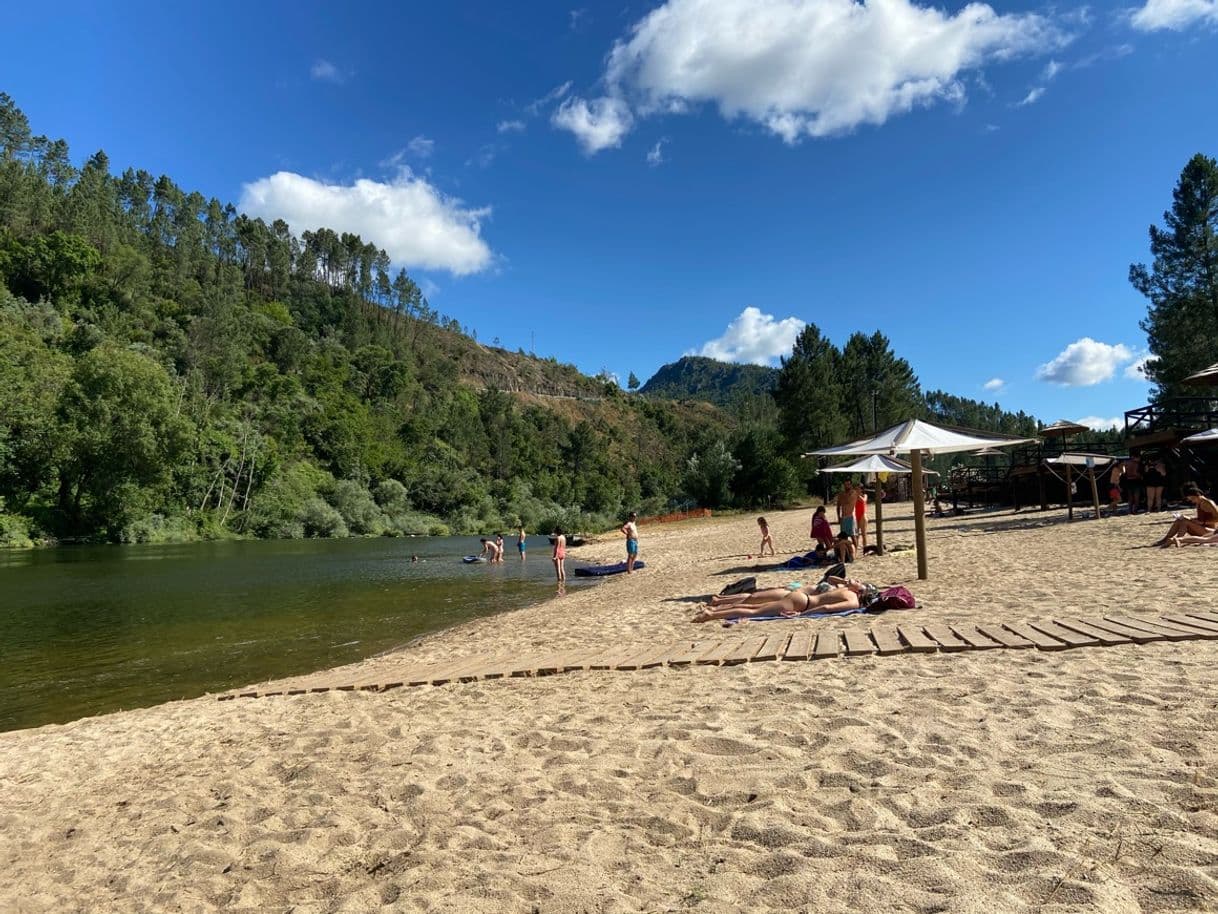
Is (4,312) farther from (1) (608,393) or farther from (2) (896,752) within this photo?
(1) (608,393)

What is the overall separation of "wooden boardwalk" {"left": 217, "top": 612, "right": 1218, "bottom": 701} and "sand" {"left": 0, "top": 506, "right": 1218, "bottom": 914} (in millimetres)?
282

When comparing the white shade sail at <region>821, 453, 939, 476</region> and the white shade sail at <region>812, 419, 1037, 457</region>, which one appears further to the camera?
the white shade sail at <region>821, 453, 939, 476</region>

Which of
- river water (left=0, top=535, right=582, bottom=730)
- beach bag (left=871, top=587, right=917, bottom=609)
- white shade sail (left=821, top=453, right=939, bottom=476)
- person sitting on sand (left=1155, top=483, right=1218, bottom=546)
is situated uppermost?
white shade sail (left=821, top=453, right=939, bottom=476)

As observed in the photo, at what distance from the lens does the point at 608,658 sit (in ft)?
23.8

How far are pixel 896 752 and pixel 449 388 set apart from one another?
395ft

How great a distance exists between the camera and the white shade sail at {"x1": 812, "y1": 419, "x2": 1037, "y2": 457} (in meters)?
10.2

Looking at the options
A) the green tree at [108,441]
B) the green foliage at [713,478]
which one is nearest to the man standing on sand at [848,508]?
the green foliage at [713,478]

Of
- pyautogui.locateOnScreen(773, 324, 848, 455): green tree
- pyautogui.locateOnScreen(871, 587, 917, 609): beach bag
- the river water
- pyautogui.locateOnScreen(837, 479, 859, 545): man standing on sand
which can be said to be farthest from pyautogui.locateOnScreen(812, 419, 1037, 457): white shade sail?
pyautogui.locateOnScreen(773, 324, 848, 455): green tree

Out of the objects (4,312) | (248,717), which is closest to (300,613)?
(248,717)

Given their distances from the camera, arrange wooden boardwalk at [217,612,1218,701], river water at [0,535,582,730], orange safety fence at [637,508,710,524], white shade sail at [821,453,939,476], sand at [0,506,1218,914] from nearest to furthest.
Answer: sand at [0,506,1218,914] → wooden boardwalk at [217,612,1218,701] → river water at [0,535,582,730] → white shade sail at [821,453,939,476] → orange safety fence at [637,508,710,524]

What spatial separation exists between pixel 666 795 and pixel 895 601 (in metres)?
6.15

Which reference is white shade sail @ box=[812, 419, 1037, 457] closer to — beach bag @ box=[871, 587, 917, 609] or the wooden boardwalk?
beach bag @ box=[871, 587, 917, 609]

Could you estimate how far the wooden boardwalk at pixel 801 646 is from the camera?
5941mm

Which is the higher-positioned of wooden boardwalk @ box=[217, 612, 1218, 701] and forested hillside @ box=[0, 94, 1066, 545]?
forested hillside @ box=[0, 94, 1066, 545]
